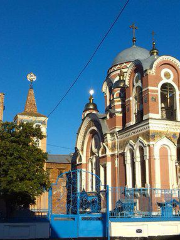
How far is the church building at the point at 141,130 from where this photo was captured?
19.0m

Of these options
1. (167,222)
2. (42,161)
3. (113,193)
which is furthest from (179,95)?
(167,222)

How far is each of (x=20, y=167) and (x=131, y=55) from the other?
635 inches

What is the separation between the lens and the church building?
747 inches

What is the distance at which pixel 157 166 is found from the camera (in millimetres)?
18625

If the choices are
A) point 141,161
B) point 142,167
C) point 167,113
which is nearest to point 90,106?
point 167,113

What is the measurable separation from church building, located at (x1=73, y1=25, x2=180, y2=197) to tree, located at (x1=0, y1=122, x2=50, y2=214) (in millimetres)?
5444

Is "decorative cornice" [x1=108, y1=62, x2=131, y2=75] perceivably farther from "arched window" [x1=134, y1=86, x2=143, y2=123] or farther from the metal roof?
the metal roof

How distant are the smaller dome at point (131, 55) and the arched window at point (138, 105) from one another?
7684mm

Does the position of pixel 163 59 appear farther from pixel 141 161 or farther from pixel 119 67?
pixel 119 67

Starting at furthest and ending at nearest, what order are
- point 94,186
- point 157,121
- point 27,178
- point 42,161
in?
point 94,186
point 157,121
point 42,161
point 27,178

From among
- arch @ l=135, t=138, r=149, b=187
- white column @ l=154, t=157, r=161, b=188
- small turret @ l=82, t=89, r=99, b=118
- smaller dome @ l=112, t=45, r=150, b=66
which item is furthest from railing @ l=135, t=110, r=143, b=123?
small turret @ l=82, t=89, r=99, b=118

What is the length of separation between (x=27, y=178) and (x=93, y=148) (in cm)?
990

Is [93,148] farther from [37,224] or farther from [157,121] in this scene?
[37,224]

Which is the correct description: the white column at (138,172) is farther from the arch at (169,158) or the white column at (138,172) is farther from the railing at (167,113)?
the railing at (167,113)
